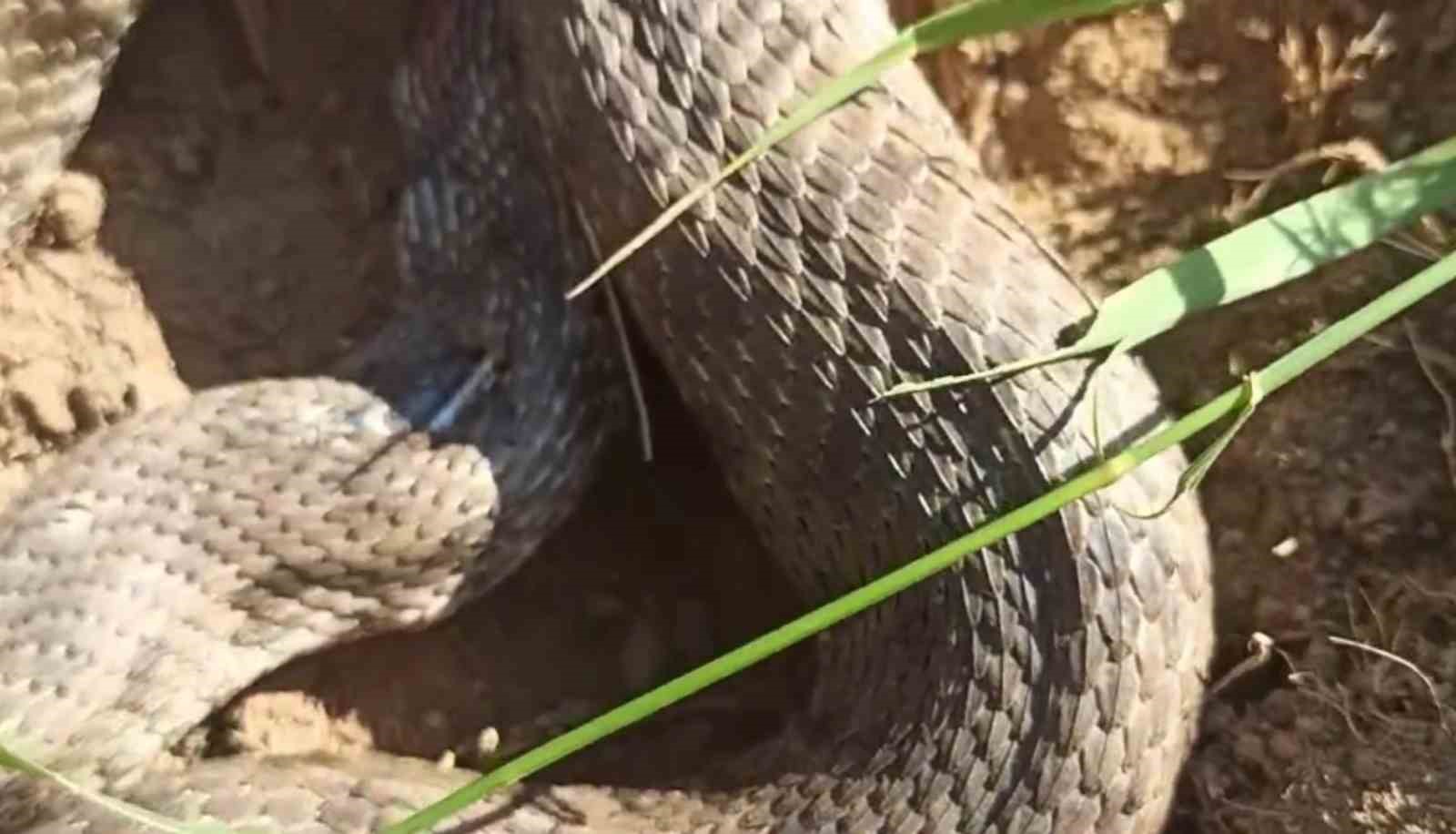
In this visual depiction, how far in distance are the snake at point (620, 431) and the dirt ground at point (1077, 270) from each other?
8 cm

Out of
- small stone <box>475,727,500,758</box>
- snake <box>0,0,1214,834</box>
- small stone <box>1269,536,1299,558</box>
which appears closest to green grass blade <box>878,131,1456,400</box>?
snake <box>0,0,1214,834</box>

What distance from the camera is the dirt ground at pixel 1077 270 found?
1784mm

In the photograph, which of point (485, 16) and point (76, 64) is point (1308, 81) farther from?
point (76, 64)

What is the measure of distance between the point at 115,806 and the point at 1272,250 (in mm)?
1077

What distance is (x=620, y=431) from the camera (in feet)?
6.32

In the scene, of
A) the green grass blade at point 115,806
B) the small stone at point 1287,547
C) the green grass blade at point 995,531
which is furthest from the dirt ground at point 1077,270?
the green grass blade at point 995,531

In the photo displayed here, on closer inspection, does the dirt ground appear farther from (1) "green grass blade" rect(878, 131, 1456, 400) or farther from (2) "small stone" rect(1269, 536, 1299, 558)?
(1) "green grass blade" rect(878, 131, 1456, 400)

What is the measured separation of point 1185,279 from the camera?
144 cm

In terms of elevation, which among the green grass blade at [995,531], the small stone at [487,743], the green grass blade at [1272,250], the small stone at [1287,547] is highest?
the green grass blade at [1272,250]

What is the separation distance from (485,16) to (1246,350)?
85 centimetres

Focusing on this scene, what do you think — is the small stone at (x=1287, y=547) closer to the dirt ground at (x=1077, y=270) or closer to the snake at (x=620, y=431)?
the dirt ground at (x=1077, y=270)

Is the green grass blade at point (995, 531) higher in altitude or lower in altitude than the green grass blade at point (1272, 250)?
lower

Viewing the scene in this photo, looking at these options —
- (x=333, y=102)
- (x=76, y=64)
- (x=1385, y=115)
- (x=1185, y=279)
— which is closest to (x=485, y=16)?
(x=333, y=102)

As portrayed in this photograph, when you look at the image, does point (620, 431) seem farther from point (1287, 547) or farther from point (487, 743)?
point (1287, 547)
